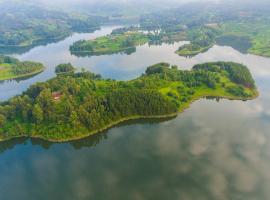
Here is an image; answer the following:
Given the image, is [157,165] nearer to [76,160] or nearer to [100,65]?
[76,160]

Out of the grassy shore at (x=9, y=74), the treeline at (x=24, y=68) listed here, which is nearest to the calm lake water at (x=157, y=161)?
the grassy shore at (x=9, y=74)

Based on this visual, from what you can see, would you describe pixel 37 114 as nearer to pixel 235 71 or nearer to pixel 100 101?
pixel 100 101

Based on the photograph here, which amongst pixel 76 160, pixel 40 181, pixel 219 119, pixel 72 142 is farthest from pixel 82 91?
pixel 219 119

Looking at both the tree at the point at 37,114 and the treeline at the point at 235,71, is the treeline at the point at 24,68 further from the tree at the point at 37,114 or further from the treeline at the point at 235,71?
the treeline at the point at 235,71

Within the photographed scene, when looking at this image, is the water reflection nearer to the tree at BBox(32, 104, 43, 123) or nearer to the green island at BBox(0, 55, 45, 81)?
the tree at BBox(32, 104, 43, 123)

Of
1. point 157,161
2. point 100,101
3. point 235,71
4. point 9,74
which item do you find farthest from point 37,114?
point 235,71

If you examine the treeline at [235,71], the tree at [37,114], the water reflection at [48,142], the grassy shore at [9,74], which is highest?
the treeline at [235,71]
